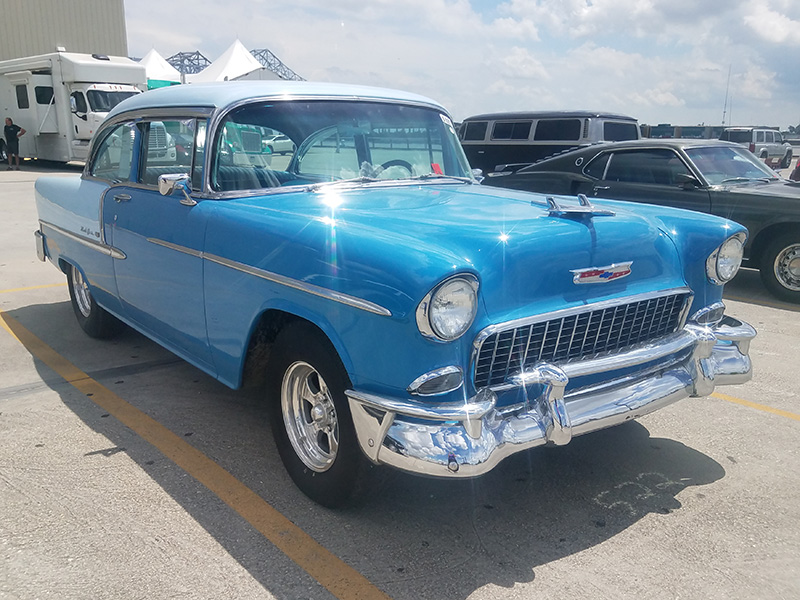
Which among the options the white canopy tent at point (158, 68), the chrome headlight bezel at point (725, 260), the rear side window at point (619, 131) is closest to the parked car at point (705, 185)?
the chrome headlight bezel at point (725, 260)

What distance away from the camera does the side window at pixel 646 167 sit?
7523 mm

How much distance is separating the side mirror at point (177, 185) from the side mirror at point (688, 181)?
5.51 m

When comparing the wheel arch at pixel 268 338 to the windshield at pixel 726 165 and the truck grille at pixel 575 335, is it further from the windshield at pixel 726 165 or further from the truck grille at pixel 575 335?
the windshield at pixel 726 165

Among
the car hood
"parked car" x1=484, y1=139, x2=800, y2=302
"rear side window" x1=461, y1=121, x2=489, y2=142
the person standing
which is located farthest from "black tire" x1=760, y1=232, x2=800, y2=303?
the person standing

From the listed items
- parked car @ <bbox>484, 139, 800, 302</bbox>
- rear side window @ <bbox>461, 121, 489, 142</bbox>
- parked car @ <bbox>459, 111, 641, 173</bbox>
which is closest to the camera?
parked car @ <bbox>484, 139, 800, 302</bbox>

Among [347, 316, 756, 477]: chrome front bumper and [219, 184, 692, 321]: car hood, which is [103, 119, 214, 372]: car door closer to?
[219, 184, 692, 321]: car hood

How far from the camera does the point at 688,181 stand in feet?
23.8

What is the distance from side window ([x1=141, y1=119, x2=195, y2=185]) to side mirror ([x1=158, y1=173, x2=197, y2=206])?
15 centimetres

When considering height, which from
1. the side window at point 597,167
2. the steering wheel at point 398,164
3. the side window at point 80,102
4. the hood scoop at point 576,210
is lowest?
the side window at point 597,167

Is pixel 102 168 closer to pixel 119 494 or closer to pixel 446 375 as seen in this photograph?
pixel 119 494

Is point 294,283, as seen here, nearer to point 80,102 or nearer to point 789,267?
point 789,267

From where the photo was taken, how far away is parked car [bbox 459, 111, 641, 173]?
474 inches

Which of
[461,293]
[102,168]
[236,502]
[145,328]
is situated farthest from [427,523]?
[102,168]

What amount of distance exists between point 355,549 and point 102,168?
325 cm
